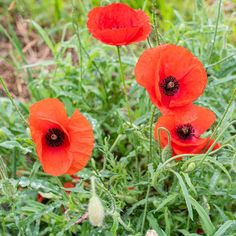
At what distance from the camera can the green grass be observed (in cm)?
187

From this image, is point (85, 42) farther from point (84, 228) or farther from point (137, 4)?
point (84, 228)

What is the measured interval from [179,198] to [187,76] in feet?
1.58

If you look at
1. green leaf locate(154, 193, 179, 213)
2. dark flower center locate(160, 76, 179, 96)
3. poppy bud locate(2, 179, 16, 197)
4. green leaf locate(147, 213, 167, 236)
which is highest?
dark flower center locate(160, 76, 179, 96)

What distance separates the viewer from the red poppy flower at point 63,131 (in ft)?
5.56

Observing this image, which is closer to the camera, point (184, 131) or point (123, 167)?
point (184, 131)

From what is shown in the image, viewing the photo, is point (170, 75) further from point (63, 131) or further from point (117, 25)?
point (63, 131)

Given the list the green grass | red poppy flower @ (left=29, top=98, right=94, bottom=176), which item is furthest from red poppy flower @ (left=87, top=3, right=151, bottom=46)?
red poppy flower @ (left=29, top=98, right=94, bottom=176)

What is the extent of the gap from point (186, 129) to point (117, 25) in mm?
429

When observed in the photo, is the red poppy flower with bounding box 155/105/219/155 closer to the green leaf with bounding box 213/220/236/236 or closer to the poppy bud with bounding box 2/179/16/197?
the green leaf with bounding box 213/220/236/236

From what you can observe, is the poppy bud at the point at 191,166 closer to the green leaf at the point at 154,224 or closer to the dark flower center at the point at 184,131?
the dark flower center at the point at 184,131

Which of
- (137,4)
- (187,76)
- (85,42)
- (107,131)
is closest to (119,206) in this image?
(187,76)

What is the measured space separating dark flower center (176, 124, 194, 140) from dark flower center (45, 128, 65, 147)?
39 centimetres

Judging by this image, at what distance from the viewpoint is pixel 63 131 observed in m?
1.79

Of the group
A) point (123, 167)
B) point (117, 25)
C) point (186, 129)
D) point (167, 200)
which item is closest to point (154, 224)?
point (167, 200)
